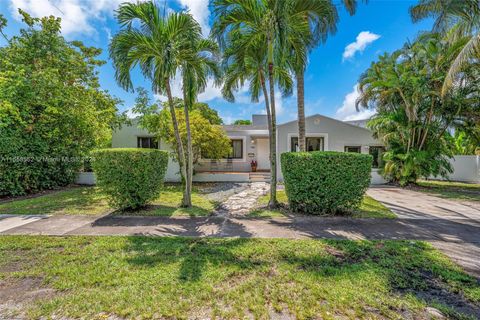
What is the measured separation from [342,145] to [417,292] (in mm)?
13712

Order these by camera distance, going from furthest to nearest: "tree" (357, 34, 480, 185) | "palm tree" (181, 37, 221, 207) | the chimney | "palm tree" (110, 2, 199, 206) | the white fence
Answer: the chimney
the white fence
"tree" (357, 34, 480, 185)
"palm tree" (181, 37, 221, 207)
"palm tree" (110, 2, 199, 206)

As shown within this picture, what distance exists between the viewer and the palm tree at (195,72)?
7.01m

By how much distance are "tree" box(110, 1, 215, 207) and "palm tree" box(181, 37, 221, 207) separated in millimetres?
31

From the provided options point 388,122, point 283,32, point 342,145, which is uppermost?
point 283,32

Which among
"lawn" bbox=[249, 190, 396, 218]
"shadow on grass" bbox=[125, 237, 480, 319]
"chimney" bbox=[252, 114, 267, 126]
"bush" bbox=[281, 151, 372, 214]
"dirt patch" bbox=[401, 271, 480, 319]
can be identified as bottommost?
"dirt patch" bbox=[401, 271, 480, 319]

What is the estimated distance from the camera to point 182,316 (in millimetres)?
2357

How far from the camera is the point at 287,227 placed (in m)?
5.41

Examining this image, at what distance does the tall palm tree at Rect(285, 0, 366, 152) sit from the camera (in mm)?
6477

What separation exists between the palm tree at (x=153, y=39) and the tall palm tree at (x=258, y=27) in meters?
0.92

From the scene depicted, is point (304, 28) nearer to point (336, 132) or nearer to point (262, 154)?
point (336, 132)

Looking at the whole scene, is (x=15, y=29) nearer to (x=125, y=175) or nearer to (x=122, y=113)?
(x=122, y=113)

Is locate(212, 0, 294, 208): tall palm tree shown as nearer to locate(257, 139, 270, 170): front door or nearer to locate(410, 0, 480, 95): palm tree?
locate(410, 0, 480, 95): palm tree

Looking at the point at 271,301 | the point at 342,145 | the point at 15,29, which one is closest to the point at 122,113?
the point at 15,29

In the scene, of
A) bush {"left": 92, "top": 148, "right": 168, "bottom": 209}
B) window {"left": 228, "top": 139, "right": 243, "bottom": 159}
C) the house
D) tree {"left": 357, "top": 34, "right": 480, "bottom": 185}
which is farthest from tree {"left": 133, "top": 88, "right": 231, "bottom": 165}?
tree {"left": 357, "top": 34, "right": 480, "bottom": 185}
